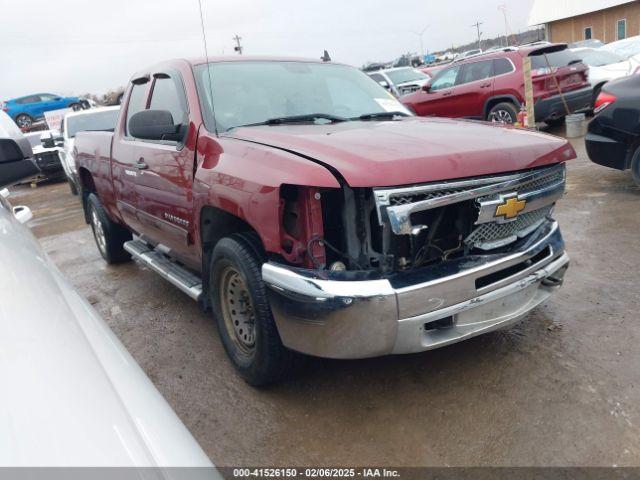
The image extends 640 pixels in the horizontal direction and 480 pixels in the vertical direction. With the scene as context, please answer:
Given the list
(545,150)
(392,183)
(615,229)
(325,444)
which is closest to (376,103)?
(545,150)

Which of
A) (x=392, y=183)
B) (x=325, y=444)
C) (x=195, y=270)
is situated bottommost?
(x=325, y=444)

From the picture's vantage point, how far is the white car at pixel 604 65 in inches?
410

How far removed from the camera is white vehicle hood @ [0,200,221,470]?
930 millimetres

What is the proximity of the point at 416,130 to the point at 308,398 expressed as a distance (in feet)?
5.31

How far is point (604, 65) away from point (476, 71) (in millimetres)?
2887

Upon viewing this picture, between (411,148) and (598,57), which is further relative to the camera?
(598,57)

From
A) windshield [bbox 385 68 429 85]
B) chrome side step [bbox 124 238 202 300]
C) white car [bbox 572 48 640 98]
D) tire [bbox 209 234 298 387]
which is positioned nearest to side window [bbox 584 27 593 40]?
windshield [bbox 385 68 429 85]

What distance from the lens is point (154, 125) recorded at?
3229 millimetres

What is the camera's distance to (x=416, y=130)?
292 centimetres

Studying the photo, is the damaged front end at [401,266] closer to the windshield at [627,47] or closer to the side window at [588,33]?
the windshield at [627,47]

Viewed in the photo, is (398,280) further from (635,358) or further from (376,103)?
(376,103)

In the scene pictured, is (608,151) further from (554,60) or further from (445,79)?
(445,79)

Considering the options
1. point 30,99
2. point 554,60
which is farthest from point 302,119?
point 30,99

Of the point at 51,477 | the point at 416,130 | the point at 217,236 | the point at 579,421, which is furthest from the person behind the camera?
the point at 217,236
